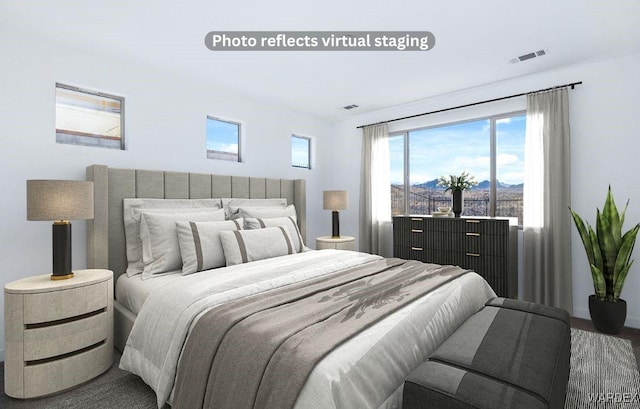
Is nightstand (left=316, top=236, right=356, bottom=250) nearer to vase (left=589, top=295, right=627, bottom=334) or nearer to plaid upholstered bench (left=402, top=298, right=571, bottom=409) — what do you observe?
plaid upholstered bench (left=402, top=298, right=571, bottom=409)

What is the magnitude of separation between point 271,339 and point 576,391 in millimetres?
2071

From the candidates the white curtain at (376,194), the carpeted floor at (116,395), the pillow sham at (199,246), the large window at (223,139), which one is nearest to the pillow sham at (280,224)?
the pillow sham at (199,246)

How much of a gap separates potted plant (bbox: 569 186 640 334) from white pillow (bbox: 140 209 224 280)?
3.72 meters

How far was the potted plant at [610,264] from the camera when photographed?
285 centimetres

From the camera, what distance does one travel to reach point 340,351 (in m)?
1.25

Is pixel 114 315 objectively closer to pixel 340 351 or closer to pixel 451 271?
pixel 340 351

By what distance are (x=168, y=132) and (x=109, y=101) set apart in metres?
0.58

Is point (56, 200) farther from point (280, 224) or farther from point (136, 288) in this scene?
point (280, 224)

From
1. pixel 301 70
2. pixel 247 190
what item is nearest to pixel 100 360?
pixel 247 190

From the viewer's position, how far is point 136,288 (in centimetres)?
240

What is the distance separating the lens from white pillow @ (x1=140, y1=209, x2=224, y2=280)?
262 cm

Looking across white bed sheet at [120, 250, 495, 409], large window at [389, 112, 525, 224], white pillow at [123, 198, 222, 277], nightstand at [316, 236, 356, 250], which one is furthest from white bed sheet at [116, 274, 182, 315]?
large window at [389, 112, 525, 224]

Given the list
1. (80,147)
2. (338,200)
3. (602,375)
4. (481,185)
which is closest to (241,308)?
(80,147)

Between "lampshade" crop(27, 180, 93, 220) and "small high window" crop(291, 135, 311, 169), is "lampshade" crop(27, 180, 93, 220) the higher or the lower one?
the lower one
